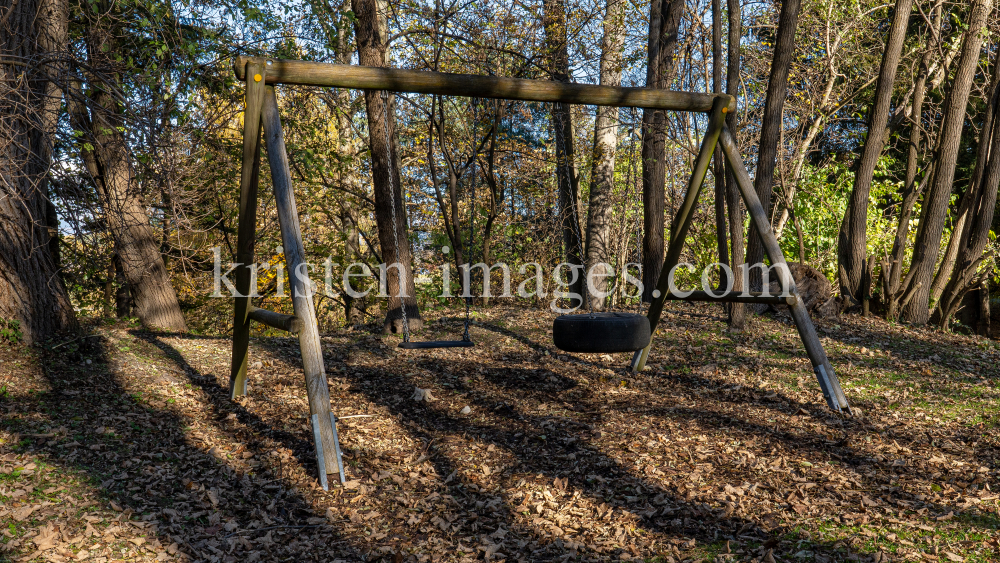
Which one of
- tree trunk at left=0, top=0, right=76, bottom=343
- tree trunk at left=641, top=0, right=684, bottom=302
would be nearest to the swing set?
tree trunk at left=0, top=0, right=76, bottom=343

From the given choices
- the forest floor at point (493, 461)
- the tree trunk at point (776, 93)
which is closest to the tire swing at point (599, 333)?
the forest floor at point (493, 461)

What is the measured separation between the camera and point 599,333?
14.7 feet

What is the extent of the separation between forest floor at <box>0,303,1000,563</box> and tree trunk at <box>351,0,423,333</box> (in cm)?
120

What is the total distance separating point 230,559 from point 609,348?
2.55 metres

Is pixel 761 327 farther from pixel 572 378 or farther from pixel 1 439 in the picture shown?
pixel 1 439

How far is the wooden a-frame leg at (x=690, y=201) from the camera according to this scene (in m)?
5.12

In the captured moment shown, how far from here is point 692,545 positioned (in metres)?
3.06

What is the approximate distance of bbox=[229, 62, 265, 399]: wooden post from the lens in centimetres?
404

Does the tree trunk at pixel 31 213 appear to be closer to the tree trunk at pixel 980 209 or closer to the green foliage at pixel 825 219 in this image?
the tree trunk at pixel 980 209

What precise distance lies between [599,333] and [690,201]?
162 centimetres

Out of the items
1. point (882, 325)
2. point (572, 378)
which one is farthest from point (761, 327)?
point (572, 378)

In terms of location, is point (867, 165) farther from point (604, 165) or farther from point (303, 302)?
point (303, 302)

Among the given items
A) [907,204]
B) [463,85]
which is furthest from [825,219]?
[463,85]

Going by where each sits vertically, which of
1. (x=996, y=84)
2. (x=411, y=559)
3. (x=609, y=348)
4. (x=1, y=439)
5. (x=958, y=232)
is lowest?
(x=411, y=559)
